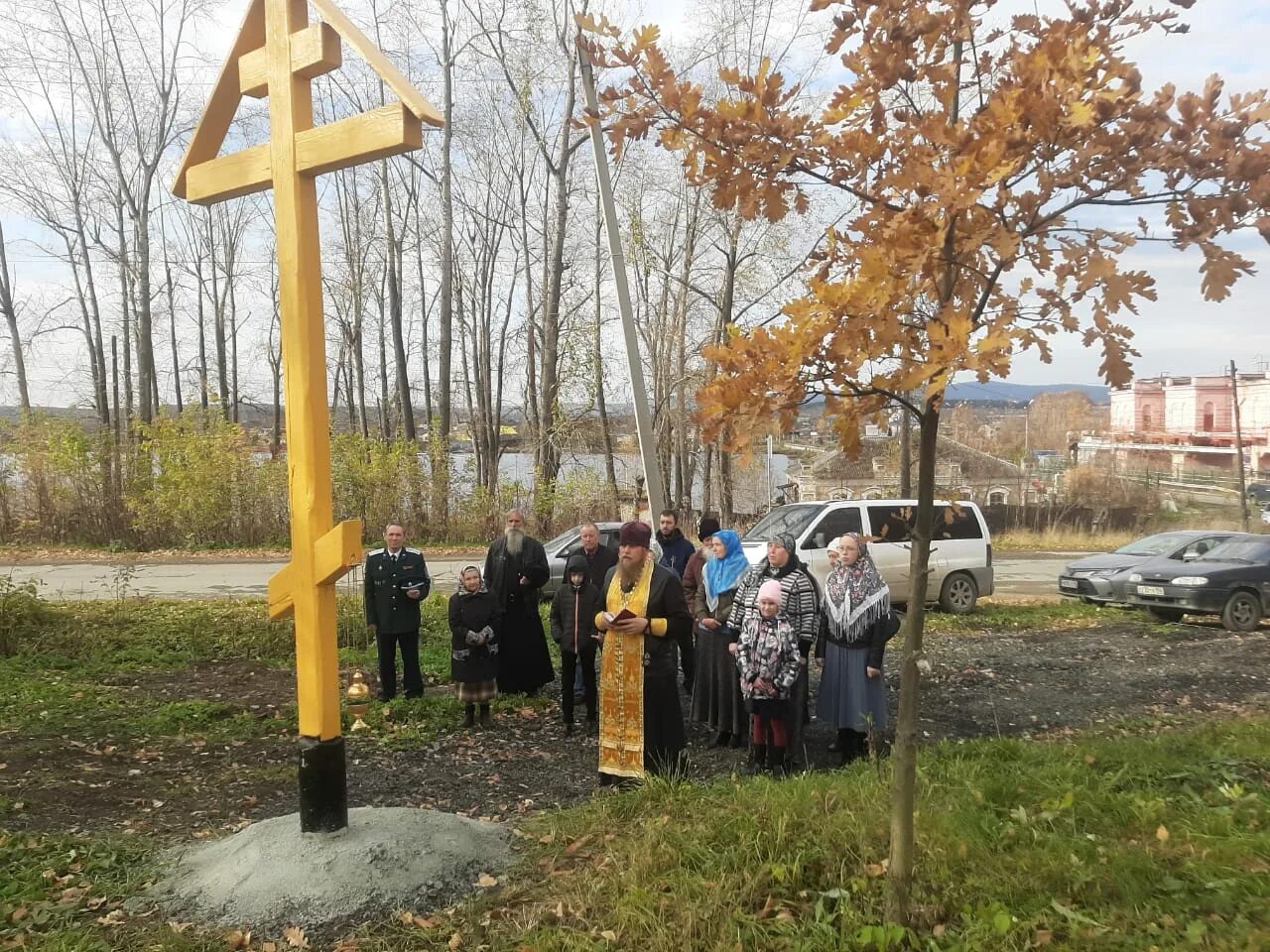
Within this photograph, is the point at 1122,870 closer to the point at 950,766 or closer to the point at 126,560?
the point at 950,766

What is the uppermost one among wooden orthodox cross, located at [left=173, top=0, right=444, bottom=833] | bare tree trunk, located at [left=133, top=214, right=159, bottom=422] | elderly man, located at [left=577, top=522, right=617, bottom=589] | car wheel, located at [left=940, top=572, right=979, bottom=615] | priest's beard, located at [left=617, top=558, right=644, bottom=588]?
bare tree trunk, located at [left=133, top=214, right=159, bottom=422]

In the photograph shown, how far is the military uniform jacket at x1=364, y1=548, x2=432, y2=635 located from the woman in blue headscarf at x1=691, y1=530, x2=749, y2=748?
259 cm

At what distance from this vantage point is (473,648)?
25.9 ft

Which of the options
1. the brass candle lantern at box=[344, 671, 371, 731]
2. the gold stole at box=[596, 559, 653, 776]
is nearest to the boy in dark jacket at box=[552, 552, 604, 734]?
the gold stole at box=[596, 559, 653, 776]

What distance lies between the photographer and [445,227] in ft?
87.7

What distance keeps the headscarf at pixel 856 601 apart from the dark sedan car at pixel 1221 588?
9.72m

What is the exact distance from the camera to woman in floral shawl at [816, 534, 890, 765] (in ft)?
22.9

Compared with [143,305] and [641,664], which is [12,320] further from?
[641,664]

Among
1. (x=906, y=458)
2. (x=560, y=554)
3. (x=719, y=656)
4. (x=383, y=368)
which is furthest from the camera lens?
(x=383, y=368)

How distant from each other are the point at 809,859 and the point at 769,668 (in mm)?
2554

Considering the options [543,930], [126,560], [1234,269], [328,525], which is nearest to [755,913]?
[543,930]

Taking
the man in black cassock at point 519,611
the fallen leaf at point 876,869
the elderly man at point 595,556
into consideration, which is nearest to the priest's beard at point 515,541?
the man in black cassock at point 519,611

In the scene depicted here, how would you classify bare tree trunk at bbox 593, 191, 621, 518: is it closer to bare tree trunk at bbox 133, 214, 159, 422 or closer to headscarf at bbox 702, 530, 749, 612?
bare tree trunk at bbox 133, 214, 159, 422

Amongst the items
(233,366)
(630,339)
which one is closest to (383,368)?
(233,366)
